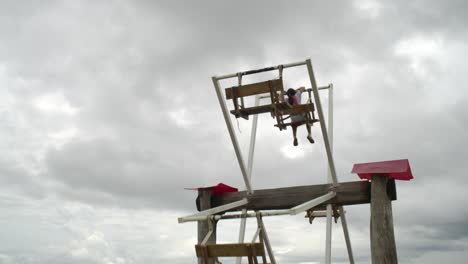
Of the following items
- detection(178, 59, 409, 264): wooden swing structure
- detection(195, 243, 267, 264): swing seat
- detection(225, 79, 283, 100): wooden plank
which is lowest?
detection(195, 243, 267, 264): swing seat

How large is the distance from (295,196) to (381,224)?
1816 mm

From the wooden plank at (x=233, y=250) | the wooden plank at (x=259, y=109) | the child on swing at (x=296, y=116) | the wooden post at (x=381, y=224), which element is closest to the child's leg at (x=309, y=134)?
the child on swing at (x=296, y=116)

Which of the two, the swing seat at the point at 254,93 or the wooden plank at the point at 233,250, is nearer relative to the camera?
the wooden plank at the point at 233,250

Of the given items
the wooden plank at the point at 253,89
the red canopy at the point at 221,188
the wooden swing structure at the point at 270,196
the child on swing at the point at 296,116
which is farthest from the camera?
the red canopy at the point at 221,188

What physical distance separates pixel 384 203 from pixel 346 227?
56.0 inches

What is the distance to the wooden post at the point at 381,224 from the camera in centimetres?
738

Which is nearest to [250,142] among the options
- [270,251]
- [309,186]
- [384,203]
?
[309,186]

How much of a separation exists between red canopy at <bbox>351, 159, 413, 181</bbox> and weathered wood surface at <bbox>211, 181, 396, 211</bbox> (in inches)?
12.8

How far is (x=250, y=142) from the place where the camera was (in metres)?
9.84

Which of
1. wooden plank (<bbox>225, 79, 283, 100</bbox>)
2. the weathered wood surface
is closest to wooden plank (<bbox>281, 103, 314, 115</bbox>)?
wooden plank (<bbox>225, 79, 283, 100</bbox>)

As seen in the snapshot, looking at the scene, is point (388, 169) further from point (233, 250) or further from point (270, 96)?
point (233, 250)

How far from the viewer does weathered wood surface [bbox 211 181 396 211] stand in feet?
26.9

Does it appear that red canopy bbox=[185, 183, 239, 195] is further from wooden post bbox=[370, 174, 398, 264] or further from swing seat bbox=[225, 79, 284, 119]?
wooden post bbox=[370, 174, 398, 264]

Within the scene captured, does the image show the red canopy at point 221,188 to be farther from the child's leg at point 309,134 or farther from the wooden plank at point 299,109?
the wooden plank at point 299,109
